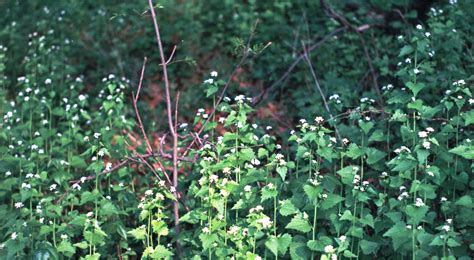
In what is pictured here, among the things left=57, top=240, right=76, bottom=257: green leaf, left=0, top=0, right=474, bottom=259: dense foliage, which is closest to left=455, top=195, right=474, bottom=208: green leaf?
left=0, top=0, right=474, bottom=259: dense foliage

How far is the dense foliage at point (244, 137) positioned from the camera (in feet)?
15.2

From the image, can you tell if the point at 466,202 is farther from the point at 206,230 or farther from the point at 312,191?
the point at 206,230

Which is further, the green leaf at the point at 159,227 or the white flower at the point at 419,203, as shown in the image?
the green leaf at the point at 159,227

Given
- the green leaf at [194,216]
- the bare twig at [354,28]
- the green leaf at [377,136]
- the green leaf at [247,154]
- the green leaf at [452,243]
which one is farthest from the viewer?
the bare twig at [354,28]

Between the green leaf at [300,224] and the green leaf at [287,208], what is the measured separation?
0.04 metres

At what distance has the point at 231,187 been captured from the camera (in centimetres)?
470

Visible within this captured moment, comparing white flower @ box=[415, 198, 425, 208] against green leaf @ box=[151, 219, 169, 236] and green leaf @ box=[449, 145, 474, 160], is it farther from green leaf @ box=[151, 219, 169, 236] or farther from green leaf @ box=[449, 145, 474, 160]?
green leaf @ box=[151, 219, 169, 236]

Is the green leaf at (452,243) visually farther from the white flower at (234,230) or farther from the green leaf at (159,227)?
the green leaf at (159,227)

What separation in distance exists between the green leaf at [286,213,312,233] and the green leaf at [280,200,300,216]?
0.04 m

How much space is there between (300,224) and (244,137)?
0.77 metres

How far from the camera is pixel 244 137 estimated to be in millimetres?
5035

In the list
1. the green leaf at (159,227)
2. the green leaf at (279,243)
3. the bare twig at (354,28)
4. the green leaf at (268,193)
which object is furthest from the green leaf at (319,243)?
the bare twig at (354,28)

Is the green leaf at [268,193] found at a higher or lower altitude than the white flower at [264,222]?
higher

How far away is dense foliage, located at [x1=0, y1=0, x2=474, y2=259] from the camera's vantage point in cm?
462
